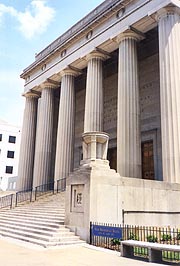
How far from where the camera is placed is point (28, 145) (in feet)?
107

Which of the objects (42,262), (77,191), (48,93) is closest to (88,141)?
(77,191)

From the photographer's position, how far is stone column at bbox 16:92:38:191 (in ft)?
104

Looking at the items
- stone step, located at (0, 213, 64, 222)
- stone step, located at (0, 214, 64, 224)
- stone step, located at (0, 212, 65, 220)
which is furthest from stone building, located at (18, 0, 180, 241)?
stone step, located at (0, 212, 65, 220)

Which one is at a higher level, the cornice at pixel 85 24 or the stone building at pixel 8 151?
the cornice at pixel 85 24

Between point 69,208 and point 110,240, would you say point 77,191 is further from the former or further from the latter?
point 110,240

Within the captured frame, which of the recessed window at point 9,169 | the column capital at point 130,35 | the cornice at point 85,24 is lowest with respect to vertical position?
the recessed window at point 9,169

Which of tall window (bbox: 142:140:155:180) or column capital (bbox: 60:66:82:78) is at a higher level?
column capital (bbox: 60:66:82:78)

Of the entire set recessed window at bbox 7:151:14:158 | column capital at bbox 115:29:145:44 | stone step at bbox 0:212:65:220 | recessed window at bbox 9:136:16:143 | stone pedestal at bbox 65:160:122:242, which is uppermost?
column capital at bbox 115:29:145:44

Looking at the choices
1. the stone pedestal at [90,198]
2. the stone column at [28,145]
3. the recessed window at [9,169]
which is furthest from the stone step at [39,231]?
the recessed window at [9,169]

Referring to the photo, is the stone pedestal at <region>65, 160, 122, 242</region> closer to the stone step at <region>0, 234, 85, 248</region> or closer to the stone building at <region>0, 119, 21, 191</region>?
the stone step at <region>0, 234, 85, 248</region>

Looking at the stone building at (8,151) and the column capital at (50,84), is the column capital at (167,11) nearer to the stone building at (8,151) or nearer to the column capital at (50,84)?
the column capital at (50,84)

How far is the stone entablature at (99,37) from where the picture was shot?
2121 cm

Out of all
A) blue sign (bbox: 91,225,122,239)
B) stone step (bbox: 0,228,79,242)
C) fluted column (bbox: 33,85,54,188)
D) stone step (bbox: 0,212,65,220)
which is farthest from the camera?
fluted column (bbox: 33,85,54,188)

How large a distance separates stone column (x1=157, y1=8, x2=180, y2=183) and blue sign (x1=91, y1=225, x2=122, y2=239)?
7.30m
